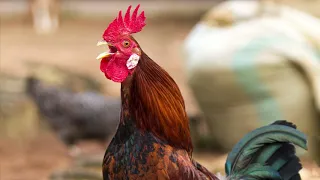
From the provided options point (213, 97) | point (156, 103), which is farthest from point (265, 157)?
point (213, 97)

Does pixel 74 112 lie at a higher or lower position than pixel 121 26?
lower

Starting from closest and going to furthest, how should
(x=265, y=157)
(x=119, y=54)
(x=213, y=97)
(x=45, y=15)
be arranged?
1. (x=119, y=54)
2. (x=265, y=157)
3. (x=213, y=97)
4. (x=45, y=15)

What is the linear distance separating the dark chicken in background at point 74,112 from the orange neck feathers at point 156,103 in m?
3.20

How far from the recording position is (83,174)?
4102 millimetres

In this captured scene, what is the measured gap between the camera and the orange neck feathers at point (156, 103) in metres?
2.29

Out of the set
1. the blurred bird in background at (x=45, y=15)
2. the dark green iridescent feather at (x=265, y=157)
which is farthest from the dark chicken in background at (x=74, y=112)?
the blurred bird in background at (x=45, y=15)

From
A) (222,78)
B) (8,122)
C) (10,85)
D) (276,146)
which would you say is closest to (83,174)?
(222,78)

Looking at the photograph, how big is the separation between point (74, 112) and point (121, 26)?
3338mm

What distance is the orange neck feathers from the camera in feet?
7.50

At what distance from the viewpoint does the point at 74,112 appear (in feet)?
18.2

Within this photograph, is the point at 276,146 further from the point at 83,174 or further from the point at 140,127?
the point at 83,174

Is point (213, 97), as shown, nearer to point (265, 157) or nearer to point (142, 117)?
point (265, 157)

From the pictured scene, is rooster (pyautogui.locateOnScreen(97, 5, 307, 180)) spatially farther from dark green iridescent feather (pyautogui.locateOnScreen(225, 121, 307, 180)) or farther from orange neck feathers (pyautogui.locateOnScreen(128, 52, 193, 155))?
dark green iridescent feather (pyautogui.locateOnScreen(225, 121, 307, 180))

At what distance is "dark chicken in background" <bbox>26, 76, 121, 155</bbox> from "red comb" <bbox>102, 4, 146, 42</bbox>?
322 centimetres
